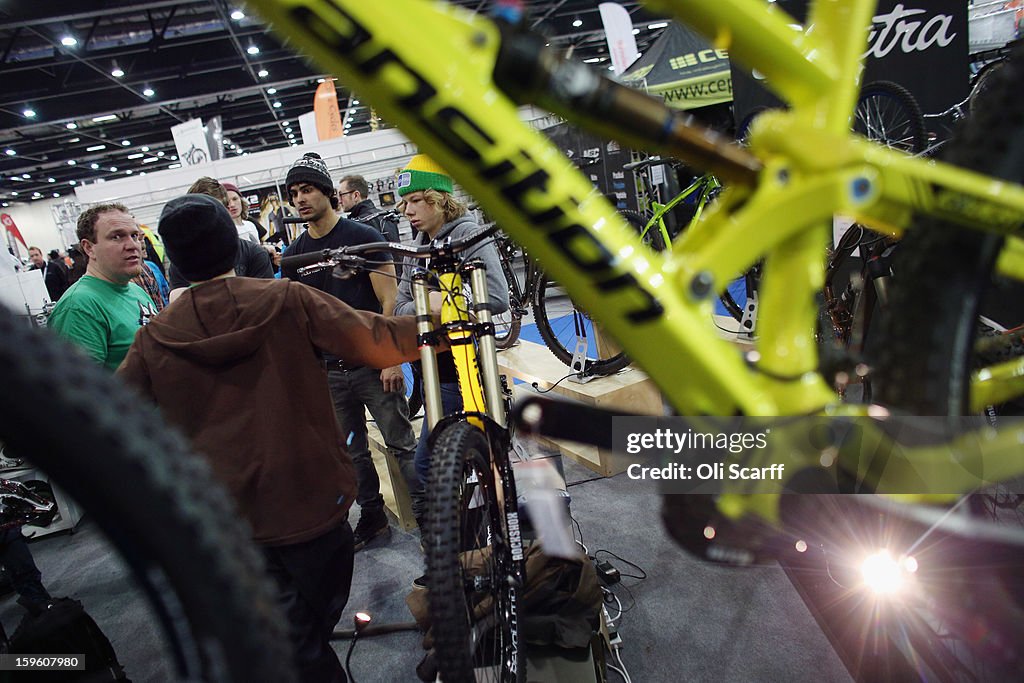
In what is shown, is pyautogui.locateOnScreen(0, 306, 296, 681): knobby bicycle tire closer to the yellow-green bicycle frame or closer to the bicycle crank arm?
the yellow-green bicycle frame

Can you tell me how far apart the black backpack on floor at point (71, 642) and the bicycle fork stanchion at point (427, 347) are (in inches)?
42.3

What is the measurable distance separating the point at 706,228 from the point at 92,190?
11086 millimetres

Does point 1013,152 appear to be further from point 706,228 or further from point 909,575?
point 909,575

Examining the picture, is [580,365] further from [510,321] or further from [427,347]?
[427,347]

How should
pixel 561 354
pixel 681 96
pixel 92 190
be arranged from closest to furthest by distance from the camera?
pixel 561 354 < pixel 681 96 < pixel 92 190

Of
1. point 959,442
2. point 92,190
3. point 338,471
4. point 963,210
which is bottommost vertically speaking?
point 338,471

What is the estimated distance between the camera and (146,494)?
0.43m

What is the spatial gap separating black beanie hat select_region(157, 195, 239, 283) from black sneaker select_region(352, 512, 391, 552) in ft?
5.69

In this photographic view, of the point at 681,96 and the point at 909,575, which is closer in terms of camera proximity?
the point at 909,575

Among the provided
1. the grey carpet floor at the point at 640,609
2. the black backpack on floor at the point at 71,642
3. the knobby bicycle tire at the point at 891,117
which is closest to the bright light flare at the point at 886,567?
the grey carpet floor at the point at 640,609

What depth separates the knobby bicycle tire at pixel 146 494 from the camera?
16.3 inches

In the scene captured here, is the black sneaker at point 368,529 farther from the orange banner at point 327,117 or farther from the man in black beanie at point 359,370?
the orange banner at point 327,117

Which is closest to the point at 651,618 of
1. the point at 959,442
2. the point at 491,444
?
the point at 491,444

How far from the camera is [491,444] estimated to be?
1568mm
